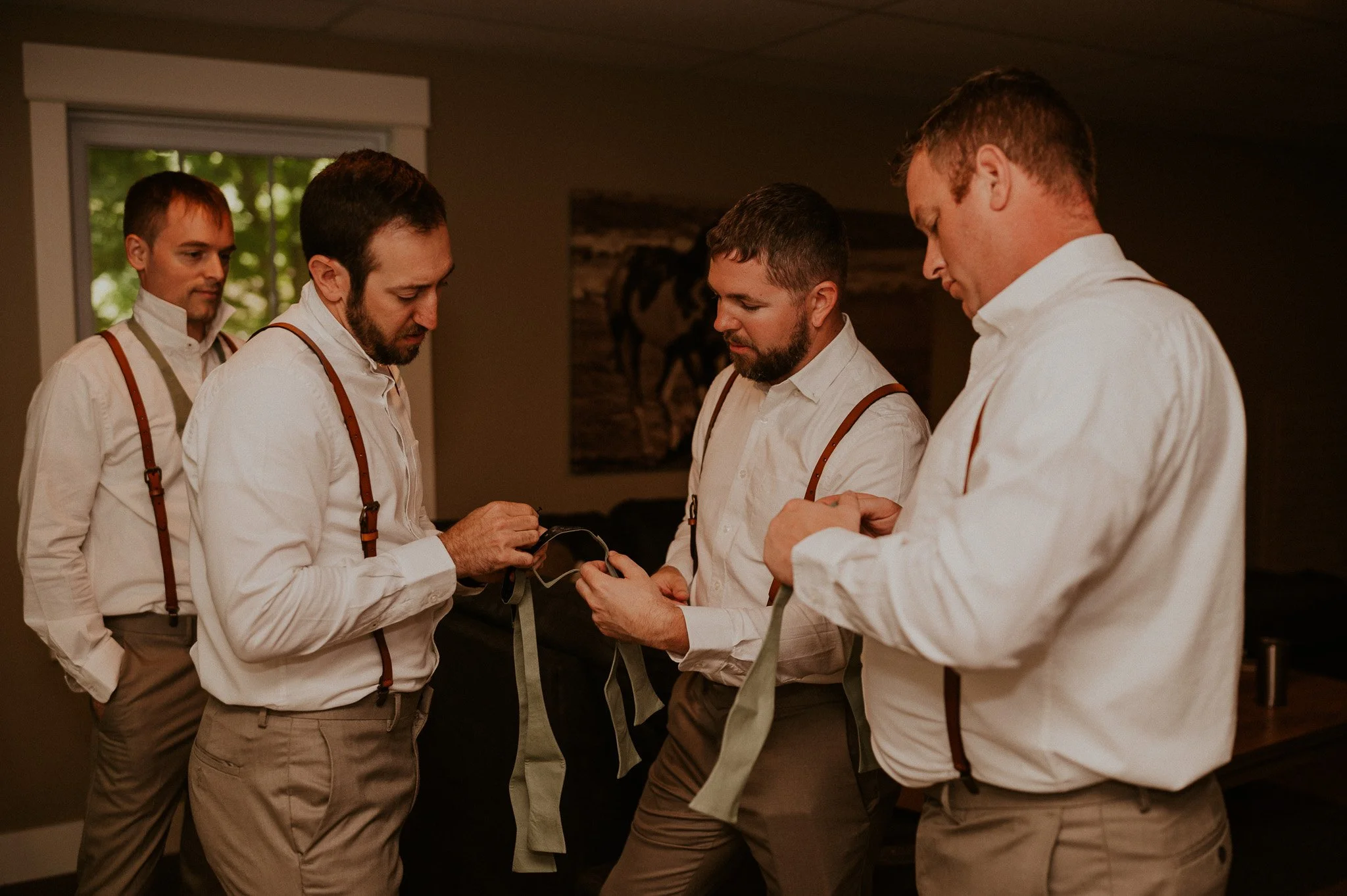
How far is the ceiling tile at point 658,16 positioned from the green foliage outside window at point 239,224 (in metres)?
0.84

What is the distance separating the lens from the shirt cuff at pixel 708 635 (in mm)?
1877

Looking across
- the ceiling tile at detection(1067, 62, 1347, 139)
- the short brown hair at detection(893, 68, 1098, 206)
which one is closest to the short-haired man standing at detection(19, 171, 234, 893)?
the short brown hair at detection(893, 68, 1098, 206)

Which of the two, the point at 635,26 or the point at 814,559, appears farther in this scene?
the point at 635,26

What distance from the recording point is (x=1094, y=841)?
1.37 metres

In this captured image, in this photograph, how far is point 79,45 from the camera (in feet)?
11.4

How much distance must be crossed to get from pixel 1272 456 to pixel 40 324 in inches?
252

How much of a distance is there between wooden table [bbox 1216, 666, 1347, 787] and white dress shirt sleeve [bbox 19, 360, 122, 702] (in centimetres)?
296

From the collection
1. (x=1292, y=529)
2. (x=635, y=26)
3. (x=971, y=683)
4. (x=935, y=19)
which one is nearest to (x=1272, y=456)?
(x=1292, y=529)

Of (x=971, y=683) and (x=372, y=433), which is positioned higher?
(x=372, y=433)

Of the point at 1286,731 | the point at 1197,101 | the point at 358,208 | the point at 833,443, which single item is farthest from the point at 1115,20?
the point at 358,208

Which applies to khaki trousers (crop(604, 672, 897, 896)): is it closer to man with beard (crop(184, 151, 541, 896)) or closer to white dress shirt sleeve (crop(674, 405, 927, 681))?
white dress shirt sleeve (crop(674, 405, 927, 681))

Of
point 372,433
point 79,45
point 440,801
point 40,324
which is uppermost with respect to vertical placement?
point 79,45

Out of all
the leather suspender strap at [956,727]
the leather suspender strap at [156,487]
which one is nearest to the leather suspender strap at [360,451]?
the leather suspender strap at [956,727]

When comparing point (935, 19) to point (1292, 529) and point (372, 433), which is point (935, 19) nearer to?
point (372, 433)
